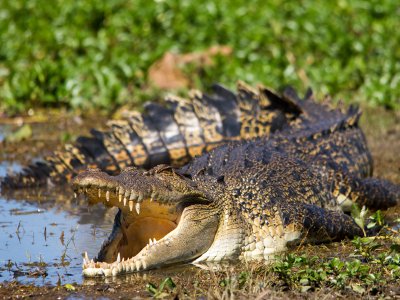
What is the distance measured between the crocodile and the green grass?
473cm

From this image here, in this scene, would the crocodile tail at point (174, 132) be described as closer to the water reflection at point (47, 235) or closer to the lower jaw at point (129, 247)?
the water reflection at point (47, 235)

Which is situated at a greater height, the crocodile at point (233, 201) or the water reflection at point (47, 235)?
the crocodile at point (233, 201)

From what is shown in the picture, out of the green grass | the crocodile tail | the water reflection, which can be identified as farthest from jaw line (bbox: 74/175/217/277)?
the green grass

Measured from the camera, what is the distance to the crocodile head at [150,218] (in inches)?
182

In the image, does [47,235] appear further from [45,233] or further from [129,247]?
[129,247]

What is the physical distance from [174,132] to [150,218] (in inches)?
123

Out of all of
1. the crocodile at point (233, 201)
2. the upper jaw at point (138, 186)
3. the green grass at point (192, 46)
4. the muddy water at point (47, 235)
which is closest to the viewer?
the upper jaw at point (138, 186)

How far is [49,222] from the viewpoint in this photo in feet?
20.8

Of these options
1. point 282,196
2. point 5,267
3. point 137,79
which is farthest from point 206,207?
point 137,79

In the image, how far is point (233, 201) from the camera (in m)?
5.35

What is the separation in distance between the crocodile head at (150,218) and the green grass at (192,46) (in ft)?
21.1

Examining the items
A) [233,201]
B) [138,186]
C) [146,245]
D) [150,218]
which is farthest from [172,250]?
[233,201]

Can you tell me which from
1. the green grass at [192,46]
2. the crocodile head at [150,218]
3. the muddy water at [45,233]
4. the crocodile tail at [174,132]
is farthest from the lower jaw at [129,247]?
the green grass at [192,46]

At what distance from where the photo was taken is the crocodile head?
182 inches
